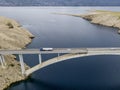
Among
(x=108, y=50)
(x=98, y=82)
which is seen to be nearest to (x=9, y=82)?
(x=98, y=82)

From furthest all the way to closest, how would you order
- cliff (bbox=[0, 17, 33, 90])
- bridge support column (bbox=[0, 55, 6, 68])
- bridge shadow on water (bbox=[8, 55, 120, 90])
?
bridge support column (bbox=[0, 55, 6, 68]), cliff (bbox=[0, 17, 33, 90]), bridge shadow on water (bbox=[8, 55, 120, 90])

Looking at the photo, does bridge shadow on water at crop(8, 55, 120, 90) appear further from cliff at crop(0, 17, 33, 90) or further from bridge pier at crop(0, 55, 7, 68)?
bridge pier at crop(0, 55, 7, 68)

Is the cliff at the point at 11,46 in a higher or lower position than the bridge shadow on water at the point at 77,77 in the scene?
higher

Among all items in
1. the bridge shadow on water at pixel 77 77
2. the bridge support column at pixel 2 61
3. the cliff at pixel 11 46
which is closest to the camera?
the bridge shadow on water at pixel 77 77

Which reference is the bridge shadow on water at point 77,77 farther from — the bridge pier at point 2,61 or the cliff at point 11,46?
the bridge pier at point 2,61

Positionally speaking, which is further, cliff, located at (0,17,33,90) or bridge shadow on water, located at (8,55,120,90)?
cliff, located at (0,17,33,90)

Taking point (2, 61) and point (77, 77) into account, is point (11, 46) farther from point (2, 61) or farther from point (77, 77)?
point (77, 77)

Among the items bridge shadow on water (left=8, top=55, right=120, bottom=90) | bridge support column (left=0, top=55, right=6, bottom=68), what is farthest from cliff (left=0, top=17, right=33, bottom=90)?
bridge shadow on water (left=8, top=55, right=120, bottom=90)

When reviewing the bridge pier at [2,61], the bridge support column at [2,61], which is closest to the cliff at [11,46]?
the bridge pier at [2,61]

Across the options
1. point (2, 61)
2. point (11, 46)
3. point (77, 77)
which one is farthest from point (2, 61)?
point (11, 46)
